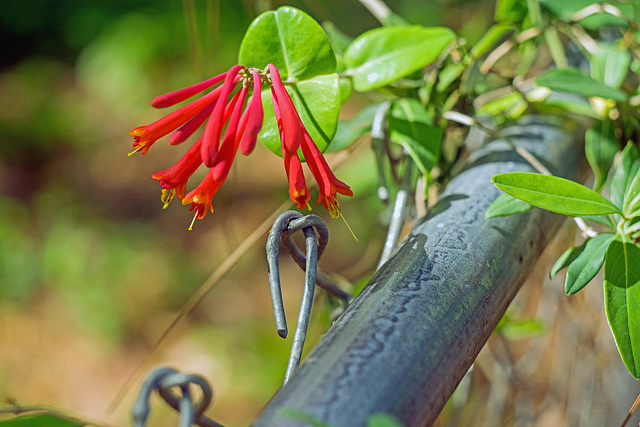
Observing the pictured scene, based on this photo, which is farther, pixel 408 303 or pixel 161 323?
pixel 161 323

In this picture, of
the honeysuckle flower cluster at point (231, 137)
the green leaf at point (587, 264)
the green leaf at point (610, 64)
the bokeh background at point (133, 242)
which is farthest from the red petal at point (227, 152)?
the bokeh background at point (133, 242)

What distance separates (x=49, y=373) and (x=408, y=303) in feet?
5.95

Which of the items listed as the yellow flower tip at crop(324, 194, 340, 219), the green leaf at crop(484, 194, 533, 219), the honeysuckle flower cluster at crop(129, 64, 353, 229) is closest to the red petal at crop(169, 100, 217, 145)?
the honeysuckle flower cluster at crop(129, 64, 353, 229)

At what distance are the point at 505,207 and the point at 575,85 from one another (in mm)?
172

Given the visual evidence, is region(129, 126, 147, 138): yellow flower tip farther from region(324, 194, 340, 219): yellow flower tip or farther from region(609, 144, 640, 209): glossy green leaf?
region(609, 144, 640, 209): glossy green leaf

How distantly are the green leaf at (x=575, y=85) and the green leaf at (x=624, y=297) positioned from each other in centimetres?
15

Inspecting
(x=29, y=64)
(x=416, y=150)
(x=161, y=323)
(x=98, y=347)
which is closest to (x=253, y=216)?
(x=161, y=323)

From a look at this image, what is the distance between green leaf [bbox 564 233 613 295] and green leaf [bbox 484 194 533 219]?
50mm

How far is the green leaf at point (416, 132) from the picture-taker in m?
0.46

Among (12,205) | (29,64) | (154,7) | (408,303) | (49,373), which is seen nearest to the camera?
(408,303)

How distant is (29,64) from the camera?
8.19 ft

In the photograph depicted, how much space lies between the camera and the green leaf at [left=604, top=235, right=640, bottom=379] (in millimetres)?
341

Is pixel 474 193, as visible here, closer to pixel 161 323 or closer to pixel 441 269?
pixel 441 269

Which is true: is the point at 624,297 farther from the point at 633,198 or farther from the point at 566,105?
the point at 566,105
